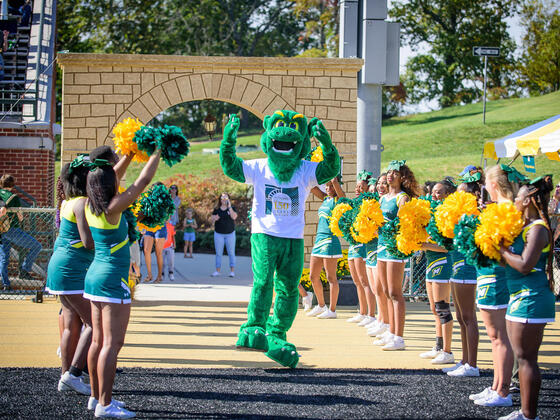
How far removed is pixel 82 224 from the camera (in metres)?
4.61

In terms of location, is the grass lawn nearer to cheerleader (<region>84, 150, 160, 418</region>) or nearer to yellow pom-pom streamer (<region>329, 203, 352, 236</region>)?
yellow pom-pom streamer (<region>329, 203, 352, 236</region>)

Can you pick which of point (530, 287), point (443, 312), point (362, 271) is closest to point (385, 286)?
point (443, 312)

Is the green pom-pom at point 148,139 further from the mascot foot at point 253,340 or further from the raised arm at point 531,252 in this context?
Answer: the raised arm at point 531,252

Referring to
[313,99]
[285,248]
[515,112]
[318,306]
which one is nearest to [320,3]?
[515,112]

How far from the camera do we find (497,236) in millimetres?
4242

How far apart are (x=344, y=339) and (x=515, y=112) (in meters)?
27.7

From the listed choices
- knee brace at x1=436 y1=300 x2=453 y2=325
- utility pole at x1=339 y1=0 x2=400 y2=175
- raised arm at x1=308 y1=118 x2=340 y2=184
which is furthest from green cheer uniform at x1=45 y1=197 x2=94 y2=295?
utility pole at x1=339 y1=0 x2=400 y2=175

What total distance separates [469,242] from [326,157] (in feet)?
5.92

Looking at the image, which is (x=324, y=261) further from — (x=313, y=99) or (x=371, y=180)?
(x=313, y=99)

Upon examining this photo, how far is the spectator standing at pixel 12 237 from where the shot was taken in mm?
9380

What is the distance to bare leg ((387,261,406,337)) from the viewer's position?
659 centimetres

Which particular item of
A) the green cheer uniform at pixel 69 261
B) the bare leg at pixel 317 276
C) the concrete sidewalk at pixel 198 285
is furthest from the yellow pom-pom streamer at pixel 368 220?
the concrete sidewalk at pixel 198 285

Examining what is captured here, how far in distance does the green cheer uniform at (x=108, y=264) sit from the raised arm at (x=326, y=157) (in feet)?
6.78

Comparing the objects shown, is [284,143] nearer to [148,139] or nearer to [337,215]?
[148,139]
